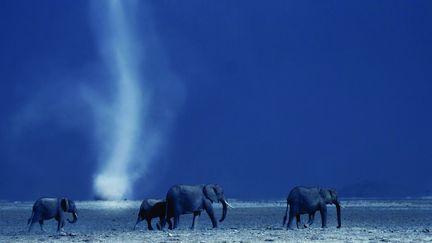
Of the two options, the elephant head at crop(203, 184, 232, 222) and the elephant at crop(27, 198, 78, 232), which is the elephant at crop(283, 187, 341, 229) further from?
the elephant at crop(27, 198, 78, 232)

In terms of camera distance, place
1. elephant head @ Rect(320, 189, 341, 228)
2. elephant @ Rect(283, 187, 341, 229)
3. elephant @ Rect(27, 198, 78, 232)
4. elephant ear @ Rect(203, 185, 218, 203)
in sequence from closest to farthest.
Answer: elephant @ Rect(283, 187, 341, 229)
elephant ear @ Rect(203, 185, 218, 203)
elephant @ Rect(27, 198, 78, 232)
elephant head @ Rect(320, 189, 341, 228)

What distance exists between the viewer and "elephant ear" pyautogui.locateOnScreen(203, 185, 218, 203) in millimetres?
34094

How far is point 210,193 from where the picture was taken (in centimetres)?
3419

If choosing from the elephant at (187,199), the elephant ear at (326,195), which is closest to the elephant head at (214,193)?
the elephant at (187,199)

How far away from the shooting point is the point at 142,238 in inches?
1110

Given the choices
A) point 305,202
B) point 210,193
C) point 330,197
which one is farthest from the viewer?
point 330,197

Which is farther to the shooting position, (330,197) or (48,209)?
(330,197)

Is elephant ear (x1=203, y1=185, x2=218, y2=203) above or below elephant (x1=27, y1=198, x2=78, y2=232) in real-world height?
above

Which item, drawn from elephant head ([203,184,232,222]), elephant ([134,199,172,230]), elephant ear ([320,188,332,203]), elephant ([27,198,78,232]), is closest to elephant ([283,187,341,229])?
elephant ear ([320,188,332,203])

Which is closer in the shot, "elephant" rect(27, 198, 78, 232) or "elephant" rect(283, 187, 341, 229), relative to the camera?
"elephant" rect(283, 187, 341, 229)

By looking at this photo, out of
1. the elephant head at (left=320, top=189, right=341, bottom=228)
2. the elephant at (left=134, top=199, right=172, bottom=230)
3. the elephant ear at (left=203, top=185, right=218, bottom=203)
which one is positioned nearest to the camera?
the elephant ear at (left=203, top=185, right=218, bottom=203)

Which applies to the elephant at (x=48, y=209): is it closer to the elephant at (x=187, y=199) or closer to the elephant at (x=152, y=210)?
the elephant at (x=152, y=210)

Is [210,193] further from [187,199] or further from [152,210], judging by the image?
[152,210]

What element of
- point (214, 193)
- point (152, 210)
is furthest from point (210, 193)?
point (152, 210)
